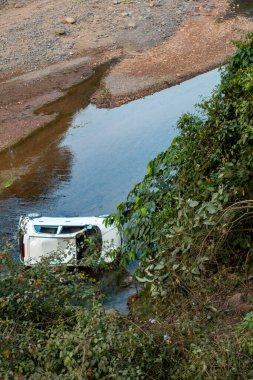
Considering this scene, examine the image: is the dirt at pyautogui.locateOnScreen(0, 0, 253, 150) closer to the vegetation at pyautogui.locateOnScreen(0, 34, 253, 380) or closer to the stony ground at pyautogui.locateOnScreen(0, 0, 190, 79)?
the stony ground at pyautogui.locateOnScreen(0, 0, 190, 79)

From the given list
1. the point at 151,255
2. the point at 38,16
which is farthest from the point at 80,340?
the point at 38,16

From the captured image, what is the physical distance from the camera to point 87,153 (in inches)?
750

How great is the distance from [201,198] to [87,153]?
9.79m

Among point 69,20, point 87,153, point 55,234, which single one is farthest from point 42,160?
point 69,20

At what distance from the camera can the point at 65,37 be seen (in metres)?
26.2

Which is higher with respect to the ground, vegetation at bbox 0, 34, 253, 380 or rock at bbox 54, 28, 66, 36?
vegetation at bbox 0, 34, 253, 380

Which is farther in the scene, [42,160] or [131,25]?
[131,25]

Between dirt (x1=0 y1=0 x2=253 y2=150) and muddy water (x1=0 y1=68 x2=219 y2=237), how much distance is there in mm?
566

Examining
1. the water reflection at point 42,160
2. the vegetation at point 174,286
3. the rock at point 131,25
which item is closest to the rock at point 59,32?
the rock at point 131,25

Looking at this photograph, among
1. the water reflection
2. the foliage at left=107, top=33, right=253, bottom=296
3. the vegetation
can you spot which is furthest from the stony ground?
the vegetation

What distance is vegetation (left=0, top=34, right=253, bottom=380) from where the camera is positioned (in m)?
7.09

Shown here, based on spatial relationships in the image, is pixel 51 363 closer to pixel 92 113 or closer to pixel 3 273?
pixel 3 273

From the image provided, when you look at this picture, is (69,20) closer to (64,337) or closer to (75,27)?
(75,27)

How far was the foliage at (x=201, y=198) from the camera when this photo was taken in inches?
339
